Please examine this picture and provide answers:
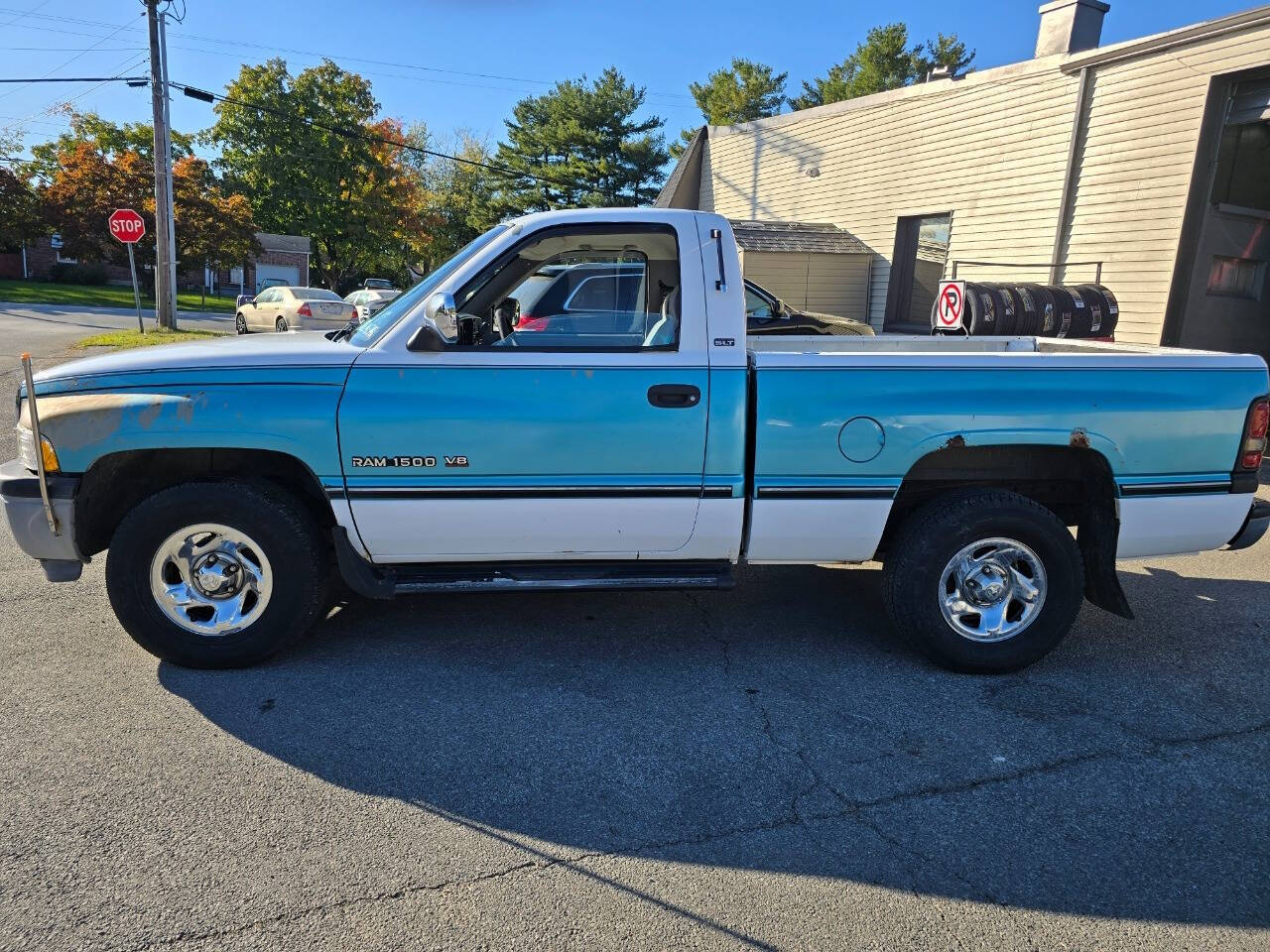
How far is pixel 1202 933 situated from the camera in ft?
8.18

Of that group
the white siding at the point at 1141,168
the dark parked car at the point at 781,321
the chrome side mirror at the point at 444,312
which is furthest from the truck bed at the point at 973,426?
the white siding at the point at 1141,168

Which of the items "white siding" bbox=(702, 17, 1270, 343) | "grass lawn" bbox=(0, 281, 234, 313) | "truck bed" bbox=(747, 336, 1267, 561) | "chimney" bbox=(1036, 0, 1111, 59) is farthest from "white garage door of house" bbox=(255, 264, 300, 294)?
"truck bed" bbox=(747, 336, 1267, 561)

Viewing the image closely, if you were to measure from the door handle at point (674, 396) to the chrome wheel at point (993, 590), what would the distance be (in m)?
1.46

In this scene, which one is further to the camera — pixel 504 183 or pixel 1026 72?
pixel 504 183

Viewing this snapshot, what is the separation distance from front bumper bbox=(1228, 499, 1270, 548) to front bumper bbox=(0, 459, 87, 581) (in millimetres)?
5339

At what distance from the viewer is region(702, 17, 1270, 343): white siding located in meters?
11.0

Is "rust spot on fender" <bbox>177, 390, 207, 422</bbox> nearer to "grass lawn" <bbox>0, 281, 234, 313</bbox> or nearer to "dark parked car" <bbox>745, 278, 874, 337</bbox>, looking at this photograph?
"dark parked car" <bbox>745, 278, 874, 337</bbox>

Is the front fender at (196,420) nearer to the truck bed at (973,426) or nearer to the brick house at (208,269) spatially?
the truck bed at (973,426)

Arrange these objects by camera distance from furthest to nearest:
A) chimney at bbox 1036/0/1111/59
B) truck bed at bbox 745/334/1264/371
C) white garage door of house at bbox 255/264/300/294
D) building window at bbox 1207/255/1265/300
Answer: white garage door of house at bbox 255/264/300/294 → chimney at bbox 1036/0/1111/59 → building window at bbox 1207/255/1265/300 → truck bed at bbox 745/334/1264/371

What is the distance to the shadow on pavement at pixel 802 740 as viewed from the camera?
9.26ft

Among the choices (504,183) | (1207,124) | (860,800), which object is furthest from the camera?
(504,183)

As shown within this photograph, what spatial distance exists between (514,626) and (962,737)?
7.33 ft

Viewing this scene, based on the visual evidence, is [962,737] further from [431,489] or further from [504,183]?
[504,183]

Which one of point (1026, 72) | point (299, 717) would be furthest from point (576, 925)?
point (1026, 72)
